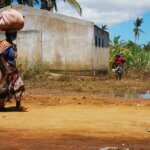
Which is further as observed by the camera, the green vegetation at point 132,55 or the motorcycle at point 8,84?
the green vegetation at point 132,55

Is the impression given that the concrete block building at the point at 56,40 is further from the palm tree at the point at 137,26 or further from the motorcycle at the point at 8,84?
the palm tree at the point at 137,26

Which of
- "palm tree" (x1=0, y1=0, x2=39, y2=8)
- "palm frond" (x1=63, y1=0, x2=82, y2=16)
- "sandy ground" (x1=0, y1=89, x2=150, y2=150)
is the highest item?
"palm tree" (x1=0, y1=0, x2=39, y2=8)

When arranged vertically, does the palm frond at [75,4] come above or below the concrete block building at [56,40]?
above

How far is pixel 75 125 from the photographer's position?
785 centimetres

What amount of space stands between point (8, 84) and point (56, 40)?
16.2 m

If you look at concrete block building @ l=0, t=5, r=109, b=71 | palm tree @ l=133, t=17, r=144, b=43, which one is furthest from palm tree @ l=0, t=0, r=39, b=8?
palm tree @ l=133, t=17, r=144, b=43

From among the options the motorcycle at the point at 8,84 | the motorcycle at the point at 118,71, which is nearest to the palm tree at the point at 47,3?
the motorcycle at the point at 118,71

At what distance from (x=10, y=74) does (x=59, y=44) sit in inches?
641

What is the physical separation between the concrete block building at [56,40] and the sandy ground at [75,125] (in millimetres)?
14129

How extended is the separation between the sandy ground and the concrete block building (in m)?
14.1

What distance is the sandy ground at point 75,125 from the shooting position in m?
6.15

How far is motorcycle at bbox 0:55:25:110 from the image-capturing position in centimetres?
979

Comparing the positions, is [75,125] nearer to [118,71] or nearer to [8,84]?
[8,84]

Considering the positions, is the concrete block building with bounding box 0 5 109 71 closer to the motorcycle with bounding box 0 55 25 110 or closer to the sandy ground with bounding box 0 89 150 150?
the sandy ground with bounding box 0 89 150 150
